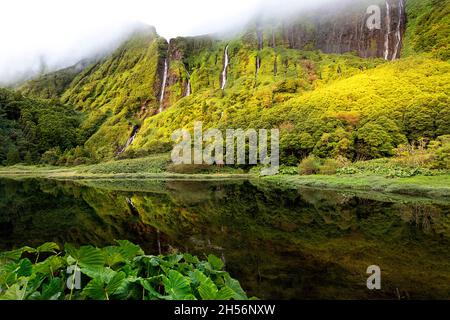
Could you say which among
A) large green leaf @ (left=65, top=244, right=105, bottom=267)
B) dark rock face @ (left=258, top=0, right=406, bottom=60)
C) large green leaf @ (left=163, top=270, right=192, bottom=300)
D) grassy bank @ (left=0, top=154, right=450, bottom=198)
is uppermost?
dark rock face @ (left=258, top=0, right=406, bottom=60)

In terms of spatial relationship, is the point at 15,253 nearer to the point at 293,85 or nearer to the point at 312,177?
the point at 312,177

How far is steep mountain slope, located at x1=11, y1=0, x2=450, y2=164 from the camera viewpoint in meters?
58.9

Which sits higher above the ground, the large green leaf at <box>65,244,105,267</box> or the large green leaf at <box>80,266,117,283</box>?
the large green leaf at <box>65,244,105,267</box>

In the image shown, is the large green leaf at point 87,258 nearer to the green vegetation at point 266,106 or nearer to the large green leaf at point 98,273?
the large green leaf at point 98,273

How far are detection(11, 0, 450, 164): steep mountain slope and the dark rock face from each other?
0.41 metres

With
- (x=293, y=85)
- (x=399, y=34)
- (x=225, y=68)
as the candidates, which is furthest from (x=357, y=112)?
(x=225, y=68)

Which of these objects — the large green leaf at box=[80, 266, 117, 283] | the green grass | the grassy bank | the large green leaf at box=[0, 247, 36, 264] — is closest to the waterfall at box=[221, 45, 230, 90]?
the grassy bank

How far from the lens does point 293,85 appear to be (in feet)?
289

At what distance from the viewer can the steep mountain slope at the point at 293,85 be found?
58906mm

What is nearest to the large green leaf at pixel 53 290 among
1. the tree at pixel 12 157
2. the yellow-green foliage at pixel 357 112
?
the yellow-green foliage at pixel 357 112

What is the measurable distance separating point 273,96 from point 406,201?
64.3 meters

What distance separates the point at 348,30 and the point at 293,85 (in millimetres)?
52890

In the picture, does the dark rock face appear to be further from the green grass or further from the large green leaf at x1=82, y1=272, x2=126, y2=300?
the large green leaf at x1=82, y1=272, x2=126, y2=300
